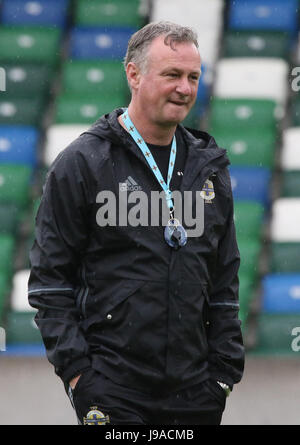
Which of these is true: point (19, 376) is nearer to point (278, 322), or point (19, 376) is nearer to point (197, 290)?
point (278, 322)

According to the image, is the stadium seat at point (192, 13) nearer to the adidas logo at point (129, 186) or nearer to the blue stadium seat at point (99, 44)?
the blue stadium seat at point (99, 44)

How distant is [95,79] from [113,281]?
4991 mm

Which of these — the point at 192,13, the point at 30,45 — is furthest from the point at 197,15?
the point at 30,45

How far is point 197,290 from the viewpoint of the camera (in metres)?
2.42

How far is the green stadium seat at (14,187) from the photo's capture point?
6.04 meters

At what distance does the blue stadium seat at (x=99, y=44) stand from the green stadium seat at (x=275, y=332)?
3.62 meters

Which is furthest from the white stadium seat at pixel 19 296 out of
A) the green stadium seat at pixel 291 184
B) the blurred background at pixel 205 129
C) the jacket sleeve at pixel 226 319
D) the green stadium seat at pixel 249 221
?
the jacket sleeve at pixel 226 319

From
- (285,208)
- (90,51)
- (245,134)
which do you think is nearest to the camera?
(285,208)

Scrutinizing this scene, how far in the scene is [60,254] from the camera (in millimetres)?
2381

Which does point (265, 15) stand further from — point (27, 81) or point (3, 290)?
point (3, 290)

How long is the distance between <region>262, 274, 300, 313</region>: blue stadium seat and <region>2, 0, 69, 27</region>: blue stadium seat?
157 inches

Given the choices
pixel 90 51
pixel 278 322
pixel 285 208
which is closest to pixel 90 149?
pixel 278 322

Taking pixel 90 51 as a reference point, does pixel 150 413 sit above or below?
below
